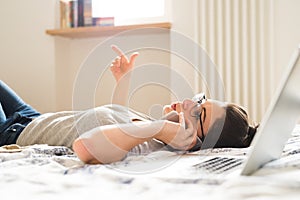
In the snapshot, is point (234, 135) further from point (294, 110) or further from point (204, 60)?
point (204, 60)

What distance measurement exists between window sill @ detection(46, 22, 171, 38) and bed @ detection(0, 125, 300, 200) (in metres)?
1.55

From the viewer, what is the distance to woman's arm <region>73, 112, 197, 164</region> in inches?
37.4

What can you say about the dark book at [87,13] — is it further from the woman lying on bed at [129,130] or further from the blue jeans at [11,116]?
the woman lying on bed at [129,130]

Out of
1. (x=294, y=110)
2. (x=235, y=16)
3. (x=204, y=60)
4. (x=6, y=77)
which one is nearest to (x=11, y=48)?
(x=6, y=77)

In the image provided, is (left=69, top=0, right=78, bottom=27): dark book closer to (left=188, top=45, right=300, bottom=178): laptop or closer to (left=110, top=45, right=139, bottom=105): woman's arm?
(left=110, top=45, right=139, bottom=105): woman's arm

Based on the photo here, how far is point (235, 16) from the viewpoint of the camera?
2297mm

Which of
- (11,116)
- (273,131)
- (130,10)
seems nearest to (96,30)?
(130,10)

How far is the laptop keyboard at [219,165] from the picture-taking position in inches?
32.0

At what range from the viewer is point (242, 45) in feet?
7.58

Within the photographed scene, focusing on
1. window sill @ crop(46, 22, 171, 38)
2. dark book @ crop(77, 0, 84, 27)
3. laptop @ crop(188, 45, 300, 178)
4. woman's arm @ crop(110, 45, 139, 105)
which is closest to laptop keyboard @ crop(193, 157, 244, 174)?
laptop @ crop(188, 45, 300, 178)

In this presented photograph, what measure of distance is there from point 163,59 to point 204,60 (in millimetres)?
308

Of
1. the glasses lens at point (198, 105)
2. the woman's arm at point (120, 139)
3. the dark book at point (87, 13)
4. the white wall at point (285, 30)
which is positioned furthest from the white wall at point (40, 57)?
the woman's arm at point (120, 139)

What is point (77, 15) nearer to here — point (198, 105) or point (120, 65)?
point (120, 65)

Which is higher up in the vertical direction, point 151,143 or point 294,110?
point 294,110
